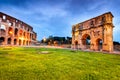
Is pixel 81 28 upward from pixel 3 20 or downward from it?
downward

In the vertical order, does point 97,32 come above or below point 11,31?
below

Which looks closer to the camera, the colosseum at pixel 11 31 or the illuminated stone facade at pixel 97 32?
the illuminated stone facade at pixel 97 32

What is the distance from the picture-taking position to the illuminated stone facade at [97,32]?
30984 mm

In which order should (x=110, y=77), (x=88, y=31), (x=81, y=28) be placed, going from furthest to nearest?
(x=81, y=28) < (x=88, y=31) < (x=110, y=77)

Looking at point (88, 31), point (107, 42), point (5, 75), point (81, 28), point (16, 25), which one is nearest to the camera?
Answer: point (5, 75)

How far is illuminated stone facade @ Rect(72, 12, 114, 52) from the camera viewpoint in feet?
102

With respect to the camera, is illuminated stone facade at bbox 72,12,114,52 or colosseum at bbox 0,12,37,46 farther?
colosseum at bbox 0,12,37,46

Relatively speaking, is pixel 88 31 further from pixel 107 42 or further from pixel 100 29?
pixel 107 42

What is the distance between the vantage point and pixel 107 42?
30.9 metres

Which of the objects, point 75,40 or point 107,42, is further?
point 75,40

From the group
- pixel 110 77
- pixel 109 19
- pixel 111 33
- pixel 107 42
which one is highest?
pixel 109 19

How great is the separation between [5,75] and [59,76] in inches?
114

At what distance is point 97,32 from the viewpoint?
112 feet

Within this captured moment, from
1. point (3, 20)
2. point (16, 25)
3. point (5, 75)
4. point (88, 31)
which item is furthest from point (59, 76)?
point (16, 25)
